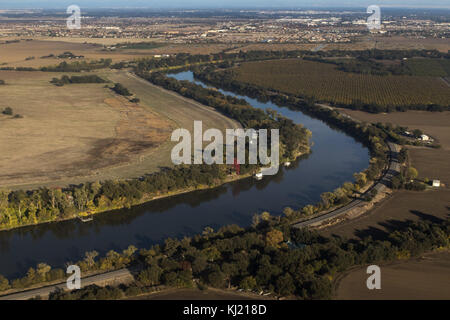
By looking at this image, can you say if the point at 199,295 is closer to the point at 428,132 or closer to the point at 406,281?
the point at 406,281

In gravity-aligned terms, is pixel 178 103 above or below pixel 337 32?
below

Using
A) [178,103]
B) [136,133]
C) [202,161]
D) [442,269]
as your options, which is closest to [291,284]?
[442,269]

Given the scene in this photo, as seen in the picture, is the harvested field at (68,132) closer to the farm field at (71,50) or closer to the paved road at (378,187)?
the paved road at (378,187)

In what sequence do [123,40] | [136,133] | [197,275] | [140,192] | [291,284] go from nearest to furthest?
1. [291,284]
2. [197,275]
3. [140,192]
4. [136,133]
5. [123,40]

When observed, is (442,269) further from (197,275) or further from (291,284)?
(197,275)

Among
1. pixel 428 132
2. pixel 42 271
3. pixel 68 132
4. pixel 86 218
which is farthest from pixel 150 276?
pixel 428 132

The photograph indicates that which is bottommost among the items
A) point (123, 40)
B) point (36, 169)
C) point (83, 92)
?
point (36, 169)
